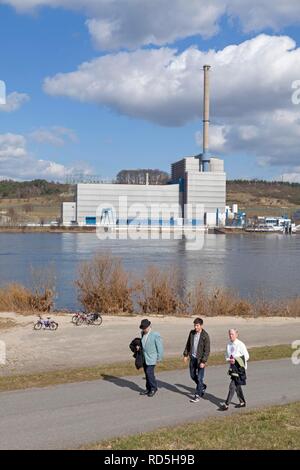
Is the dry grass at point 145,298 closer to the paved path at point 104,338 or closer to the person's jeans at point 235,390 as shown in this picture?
the paved path at point 104,338

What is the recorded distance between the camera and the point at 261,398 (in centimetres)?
1109

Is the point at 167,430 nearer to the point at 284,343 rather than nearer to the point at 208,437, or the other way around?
the point at 208,437

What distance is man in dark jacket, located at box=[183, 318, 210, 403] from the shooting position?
11.2 metres

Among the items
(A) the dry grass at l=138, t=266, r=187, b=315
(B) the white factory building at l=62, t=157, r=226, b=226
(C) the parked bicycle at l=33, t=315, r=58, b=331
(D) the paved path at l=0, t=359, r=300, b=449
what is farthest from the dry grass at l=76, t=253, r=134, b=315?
(B) the white factory building at l=62, t=157, r=226, b=226

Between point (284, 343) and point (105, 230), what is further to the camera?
point (105, 230)

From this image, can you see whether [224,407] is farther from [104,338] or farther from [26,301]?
[26,301]

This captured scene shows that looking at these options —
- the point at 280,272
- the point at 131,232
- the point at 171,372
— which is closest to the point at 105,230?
the point at 131,232

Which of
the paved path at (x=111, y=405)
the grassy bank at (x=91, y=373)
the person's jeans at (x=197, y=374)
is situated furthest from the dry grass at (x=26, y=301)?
the person's jeans at (x=197, y=374)

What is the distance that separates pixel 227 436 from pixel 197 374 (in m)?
3.07

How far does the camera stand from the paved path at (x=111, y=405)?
28.2 feet

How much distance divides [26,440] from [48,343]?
10.8m

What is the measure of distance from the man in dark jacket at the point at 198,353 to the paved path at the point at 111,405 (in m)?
0.29

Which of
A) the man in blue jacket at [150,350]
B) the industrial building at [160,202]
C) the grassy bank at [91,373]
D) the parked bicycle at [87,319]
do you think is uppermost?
the industrial building at [160,202]
